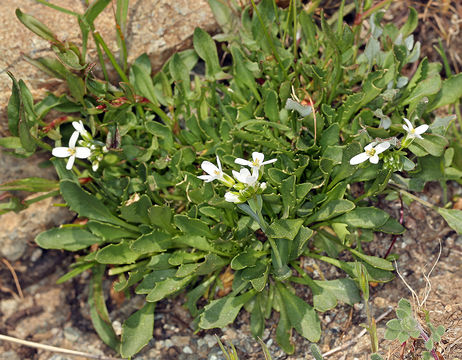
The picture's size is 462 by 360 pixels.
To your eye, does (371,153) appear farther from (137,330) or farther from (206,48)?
(137,330)

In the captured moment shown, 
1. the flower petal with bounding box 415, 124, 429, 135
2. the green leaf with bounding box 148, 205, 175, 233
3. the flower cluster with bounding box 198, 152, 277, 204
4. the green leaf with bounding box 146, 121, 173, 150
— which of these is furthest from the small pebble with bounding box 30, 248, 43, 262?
the flower petal with bounding box 415, 124, 429, 135

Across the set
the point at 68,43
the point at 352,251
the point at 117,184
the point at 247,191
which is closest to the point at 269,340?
the point at 352,251

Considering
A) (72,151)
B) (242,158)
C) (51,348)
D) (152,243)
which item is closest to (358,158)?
(242,158)

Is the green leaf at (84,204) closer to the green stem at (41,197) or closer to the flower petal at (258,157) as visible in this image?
the green stem at (41,197)

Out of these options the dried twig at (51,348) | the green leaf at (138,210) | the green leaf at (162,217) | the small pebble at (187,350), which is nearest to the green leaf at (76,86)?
the green leaf at (138,210)

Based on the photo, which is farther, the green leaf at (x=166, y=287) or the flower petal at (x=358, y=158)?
the green leaf at (x=166, y=287)

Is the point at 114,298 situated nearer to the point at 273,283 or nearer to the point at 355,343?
the point at 273,283
